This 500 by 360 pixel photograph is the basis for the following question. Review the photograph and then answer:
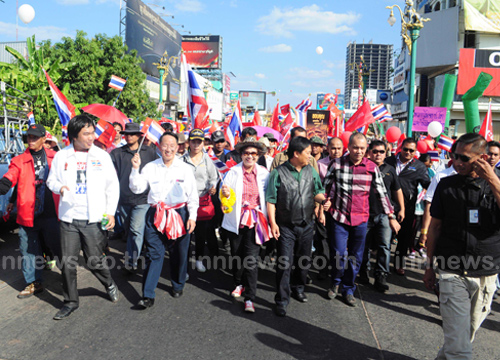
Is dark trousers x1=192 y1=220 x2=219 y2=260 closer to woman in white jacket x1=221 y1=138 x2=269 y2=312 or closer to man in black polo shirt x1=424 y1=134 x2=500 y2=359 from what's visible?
woman in white jacket x1=221 y1=138 x2=269 y2=312

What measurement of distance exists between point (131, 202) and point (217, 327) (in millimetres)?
2172

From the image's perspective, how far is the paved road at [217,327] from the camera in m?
3.46

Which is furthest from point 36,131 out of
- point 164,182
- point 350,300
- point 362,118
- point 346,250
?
point 362,118

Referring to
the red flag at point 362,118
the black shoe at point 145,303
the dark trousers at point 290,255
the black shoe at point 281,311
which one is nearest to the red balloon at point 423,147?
the red flag at point 362,118

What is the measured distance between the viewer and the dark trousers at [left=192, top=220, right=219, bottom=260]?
562 cm

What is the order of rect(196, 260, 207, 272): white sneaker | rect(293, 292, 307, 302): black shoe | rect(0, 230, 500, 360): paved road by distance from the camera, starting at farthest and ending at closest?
1. rect(196, 260, 207, 272): white sneaker
2. rect(293, 292, 307, 302): black shoe
3. rect(0, 230, 500, 360): paved road

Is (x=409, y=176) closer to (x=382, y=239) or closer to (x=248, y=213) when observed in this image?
(x=382, y=239)

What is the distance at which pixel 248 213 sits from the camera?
174 inches

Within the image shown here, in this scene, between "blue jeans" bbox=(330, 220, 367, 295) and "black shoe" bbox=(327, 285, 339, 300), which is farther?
"black shoe" bbox=(327, 285, 339, 300)

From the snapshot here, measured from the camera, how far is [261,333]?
12.6 feet

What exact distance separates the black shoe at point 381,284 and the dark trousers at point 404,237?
41.4 inches

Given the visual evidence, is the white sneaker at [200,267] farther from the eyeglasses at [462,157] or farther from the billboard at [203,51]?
the billboard at [203,51]

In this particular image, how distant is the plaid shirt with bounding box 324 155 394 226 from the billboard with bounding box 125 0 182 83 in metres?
35.9

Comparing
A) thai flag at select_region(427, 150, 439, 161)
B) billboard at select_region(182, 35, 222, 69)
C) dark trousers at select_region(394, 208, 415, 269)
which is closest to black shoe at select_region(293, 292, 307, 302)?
dark trousers at select_region(394, 208, 415, 269)
